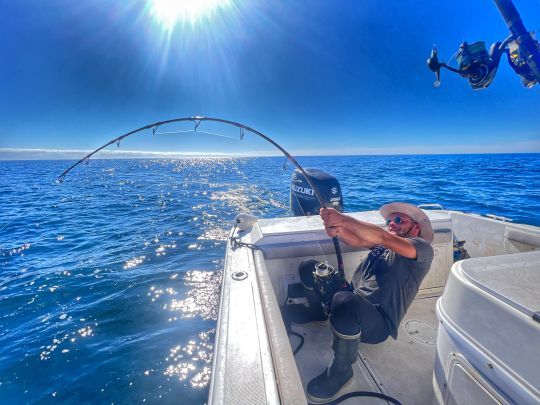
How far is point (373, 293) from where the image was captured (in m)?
2.14

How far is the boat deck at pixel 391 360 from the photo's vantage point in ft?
7.17

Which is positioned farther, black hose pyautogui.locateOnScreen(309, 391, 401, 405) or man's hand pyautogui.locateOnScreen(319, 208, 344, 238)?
man's hand pyautogui.locateOnScreen(319, 208, 344, 238)

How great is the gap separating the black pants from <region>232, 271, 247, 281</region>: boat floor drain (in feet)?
2.73

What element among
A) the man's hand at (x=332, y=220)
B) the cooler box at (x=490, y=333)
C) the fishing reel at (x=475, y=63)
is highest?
the fishing reel at (x=475, y=63)

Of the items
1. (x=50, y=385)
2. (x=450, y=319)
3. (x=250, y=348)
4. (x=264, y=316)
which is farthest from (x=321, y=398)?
(x=50, y=385)

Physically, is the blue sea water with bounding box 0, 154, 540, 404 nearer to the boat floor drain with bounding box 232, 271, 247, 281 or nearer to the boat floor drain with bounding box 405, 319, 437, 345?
the boat floor drain with bounding box 232, 271, 247, 281

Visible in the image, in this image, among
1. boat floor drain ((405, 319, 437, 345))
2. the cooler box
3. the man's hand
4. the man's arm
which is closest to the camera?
the cooler box

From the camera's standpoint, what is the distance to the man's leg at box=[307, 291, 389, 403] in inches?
76.3

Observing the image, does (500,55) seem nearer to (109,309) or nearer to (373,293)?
(373,293)

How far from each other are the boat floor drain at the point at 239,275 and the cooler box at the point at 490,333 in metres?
1.50

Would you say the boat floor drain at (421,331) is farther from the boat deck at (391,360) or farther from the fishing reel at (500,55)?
the fishing reel at (500,55)

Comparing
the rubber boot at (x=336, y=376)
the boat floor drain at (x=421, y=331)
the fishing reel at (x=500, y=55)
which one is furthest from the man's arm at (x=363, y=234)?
the fishing reel at (x=500, y=55)

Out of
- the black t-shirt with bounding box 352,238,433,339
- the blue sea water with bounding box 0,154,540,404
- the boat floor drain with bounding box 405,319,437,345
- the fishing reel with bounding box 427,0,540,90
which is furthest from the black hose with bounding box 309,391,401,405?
the fishing reel with bounding box 427,0,540,90

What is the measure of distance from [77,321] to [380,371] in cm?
425
